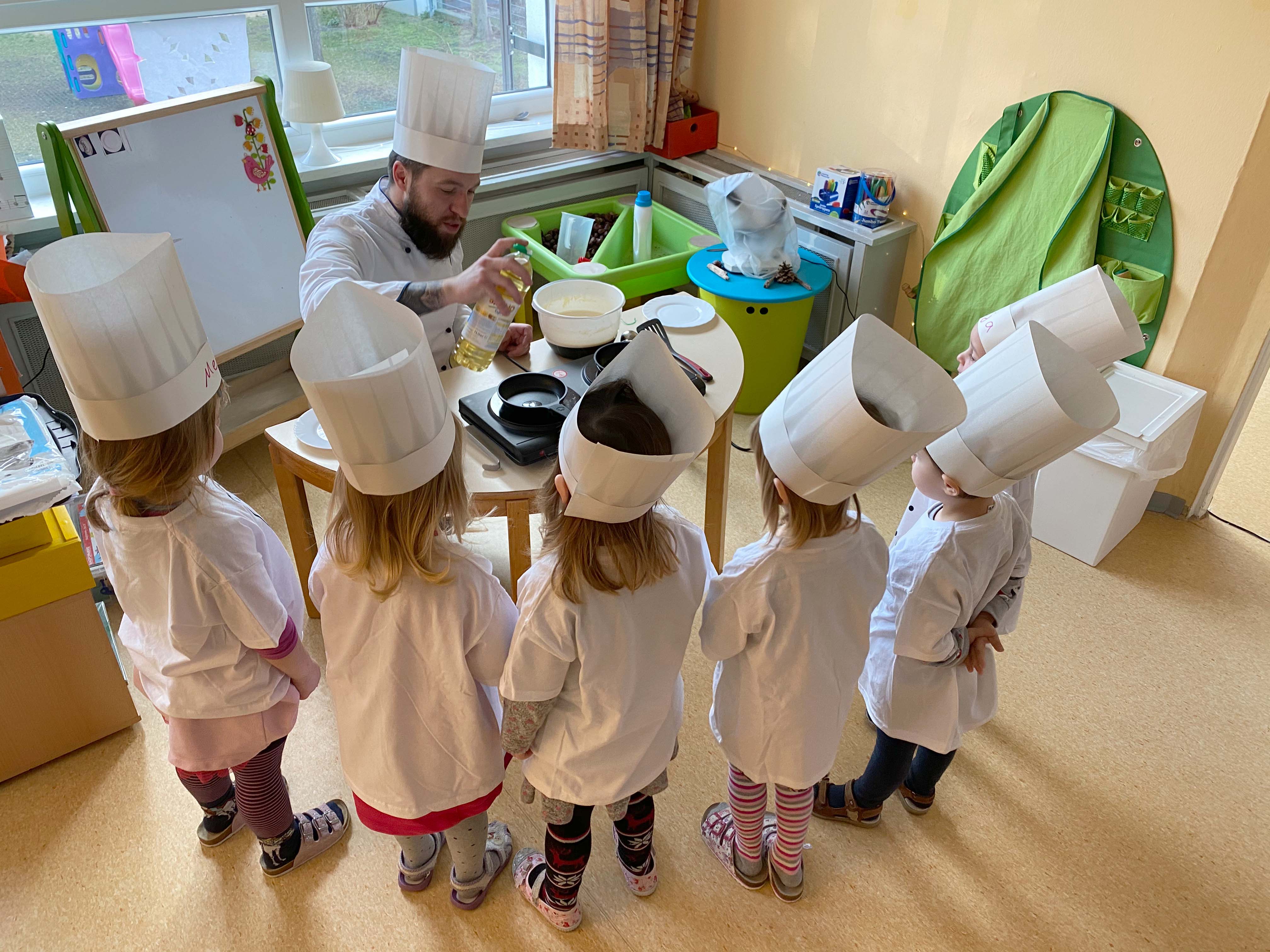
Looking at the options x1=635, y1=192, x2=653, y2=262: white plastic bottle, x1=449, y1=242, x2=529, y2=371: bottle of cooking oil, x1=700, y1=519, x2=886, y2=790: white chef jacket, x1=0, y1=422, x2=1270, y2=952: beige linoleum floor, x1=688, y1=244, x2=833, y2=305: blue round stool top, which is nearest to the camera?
x1=700, y1=519, x2=886, y2=790: white chef jacket

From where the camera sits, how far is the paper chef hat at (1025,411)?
1263 mm

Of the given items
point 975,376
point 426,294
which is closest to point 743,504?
point 426,294

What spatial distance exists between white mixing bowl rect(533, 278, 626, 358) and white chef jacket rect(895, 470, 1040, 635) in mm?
820

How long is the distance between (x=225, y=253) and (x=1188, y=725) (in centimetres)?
274

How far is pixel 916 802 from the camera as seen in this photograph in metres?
1.82

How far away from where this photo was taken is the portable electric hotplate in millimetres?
1791

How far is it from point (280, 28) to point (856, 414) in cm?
271

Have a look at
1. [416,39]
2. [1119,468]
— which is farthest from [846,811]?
[416,39]

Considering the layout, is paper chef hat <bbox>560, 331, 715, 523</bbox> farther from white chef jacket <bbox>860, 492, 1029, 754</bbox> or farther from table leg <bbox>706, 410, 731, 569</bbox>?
table leg <bbox>706, 410, 731, 569</bbox>

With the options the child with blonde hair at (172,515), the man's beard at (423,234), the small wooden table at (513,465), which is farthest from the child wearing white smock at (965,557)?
the man's beard at (423,234)

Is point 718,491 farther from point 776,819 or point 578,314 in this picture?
point 776,819

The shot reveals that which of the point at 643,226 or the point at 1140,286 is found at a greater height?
the point at 1140,286

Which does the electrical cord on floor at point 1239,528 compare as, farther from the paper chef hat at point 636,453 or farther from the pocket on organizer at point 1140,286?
the paper chef hat at point 636,453

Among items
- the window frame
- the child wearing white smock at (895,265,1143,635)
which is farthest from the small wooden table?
the window frame
